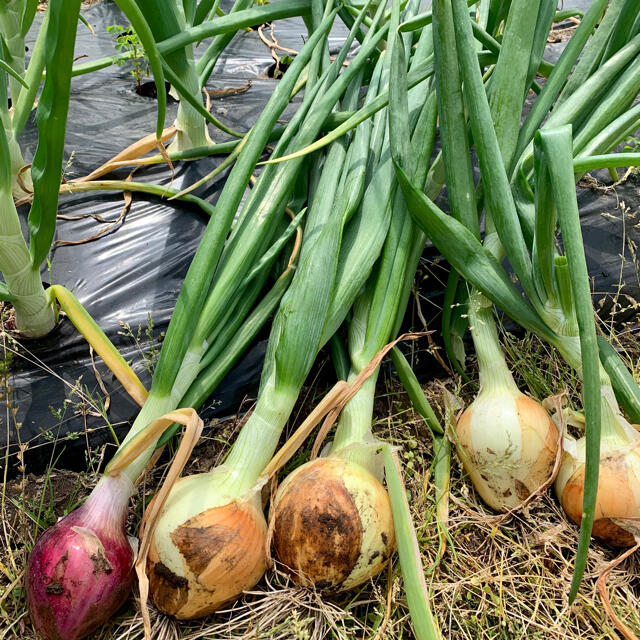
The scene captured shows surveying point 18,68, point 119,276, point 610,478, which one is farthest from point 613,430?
point 18,68

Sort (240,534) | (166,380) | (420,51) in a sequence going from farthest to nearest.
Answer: (420,51)
(166,380)
(240,534)

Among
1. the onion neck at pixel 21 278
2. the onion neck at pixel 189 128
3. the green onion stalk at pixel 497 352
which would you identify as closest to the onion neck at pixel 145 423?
the onion neck at pixel 21 278

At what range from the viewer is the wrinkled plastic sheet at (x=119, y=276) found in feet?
3.73

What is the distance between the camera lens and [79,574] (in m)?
0.85

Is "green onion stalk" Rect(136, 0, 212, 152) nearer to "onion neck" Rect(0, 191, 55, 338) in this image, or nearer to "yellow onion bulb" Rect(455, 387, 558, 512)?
"onion neck" Rect(0, 191, 55, 338)

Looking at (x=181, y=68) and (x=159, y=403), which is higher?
(x=181, y=68)

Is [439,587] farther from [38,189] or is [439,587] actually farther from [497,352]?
[38,189]

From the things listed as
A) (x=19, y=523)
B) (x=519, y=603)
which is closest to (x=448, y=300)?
(x=519, y=603)

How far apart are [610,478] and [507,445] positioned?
166mm

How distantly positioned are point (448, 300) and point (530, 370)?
0.28 m

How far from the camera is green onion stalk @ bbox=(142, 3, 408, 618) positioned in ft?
2.86

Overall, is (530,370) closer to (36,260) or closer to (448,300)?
(448,300)

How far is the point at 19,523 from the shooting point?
106 cm

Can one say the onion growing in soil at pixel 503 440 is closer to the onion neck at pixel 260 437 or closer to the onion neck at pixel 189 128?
the onion neck at pixel 260 437
